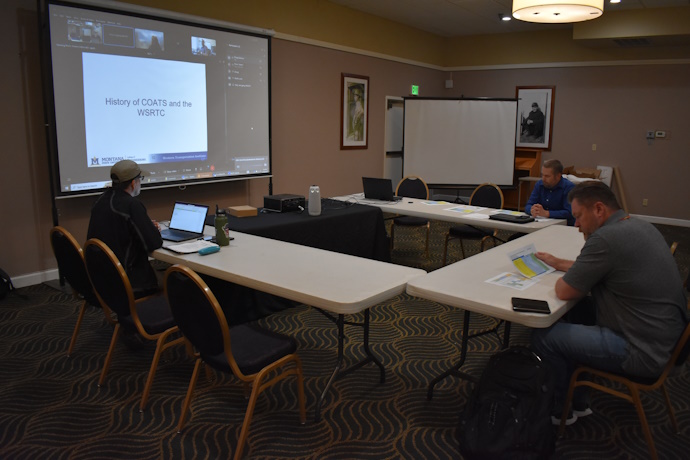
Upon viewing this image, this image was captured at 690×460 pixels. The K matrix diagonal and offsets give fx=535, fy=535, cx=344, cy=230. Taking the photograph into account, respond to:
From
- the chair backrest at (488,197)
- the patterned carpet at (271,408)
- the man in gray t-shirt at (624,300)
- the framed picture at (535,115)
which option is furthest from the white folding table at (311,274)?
the framed picture at (535,115)

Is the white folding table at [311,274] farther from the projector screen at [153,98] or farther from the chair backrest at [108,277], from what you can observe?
the projector screen at [153,98]

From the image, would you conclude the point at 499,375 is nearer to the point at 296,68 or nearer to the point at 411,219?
the point at 411,219

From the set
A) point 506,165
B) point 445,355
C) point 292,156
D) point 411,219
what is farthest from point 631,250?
point 506,165

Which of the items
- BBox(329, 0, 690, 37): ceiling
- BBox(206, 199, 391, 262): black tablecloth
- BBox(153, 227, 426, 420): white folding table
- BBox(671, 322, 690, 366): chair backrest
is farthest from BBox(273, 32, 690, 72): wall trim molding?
BBox(671, 322, 690, 366): chair backrest

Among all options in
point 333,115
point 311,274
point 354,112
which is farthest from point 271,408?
point 354,112

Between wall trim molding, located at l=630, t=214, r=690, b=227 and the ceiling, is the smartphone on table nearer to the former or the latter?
the ceiling

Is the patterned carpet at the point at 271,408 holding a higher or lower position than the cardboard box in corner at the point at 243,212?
lower

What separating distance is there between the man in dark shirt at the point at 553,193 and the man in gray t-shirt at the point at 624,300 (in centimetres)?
203

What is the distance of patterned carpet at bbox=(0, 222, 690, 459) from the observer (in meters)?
2.37

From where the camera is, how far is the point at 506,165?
788 cm

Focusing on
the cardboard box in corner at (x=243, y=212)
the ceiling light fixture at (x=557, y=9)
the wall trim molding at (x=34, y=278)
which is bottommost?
the wall trim molding at (x=34, y=278)

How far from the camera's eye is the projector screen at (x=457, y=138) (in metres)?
7.72

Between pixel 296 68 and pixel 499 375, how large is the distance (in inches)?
194

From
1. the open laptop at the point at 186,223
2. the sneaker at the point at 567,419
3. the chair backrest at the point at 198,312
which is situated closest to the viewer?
the chair backrest at the point at 198,312
